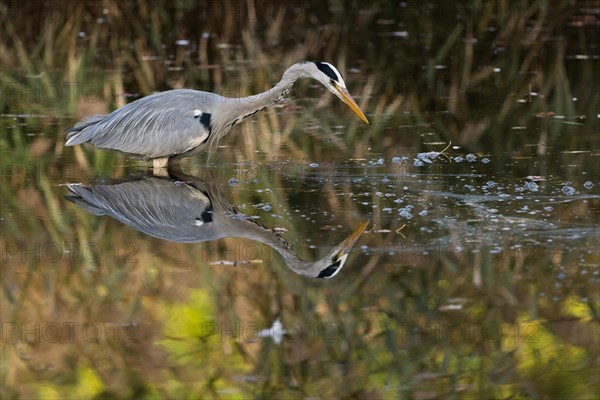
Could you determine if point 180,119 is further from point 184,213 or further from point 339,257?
point 339,257

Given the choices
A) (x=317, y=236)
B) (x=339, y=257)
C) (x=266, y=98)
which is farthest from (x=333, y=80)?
(x=339, y=257)

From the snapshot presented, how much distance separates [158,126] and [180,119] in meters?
0.16

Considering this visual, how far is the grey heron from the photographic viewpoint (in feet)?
27.4

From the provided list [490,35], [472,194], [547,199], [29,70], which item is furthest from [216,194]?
[490,35]

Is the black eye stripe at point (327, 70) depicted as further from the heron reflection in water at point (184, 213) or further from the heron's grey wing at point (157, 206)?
the heron's grey wing at point (157, 206)

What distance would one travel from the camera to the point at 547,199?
7.48 metres

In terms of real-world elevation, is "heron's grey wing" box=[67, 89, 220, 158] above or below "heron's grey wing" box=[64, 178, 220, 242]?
above

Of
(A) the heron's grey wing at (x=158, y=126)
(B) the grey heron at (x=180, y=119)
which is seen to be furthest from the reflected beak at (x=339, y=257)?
(A) the heron's grey wing at (x=158, y=126)

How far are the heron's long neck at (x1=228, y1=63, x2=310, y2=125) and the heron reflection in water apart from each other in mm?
596

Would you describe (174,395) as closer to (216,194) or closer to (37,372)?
(37,372)

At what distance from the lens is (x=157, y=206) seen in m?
7.63

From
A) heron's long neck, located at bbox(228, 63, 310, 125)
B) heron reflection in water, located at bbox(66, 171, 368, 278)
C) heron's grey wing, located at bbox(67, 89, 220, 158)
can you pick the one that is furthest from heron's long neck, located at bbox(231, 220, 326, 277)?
heron's long neck, located at bbox(228, 63, 310, 125)

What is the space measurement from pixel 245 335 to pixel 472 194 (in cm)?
264

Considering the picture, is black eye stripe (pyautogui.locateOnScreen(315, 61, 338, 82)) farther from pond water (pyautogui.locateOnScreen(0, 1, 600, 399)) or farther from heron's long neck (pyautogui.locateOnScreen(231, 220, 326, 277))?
heron's long neck (pyautogui.locateOnScreen(231, 220, 326, 277))
